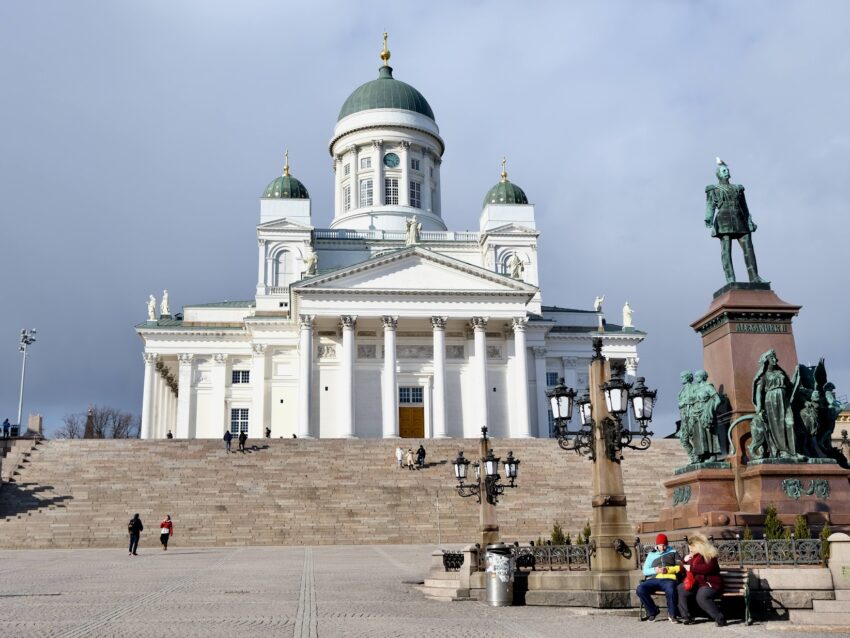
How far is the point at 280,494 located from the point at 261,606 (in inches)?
900

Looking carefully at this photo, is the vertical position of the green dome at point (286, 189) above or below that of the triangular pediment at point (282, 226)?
above

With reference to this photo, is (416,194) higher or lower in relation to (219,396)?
higher

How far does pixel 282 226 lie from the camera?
210ft

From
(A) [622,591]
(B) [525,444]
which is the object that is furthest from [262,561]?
(B) [525,444]

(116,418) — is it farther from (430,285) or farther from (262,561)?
(262,561)

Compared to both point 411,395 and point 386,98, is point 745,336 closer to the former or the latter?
point 411,395

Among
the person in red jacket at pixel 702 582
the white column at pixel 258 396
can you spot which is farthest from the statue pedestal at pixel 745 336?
the white column at pixel 258 396

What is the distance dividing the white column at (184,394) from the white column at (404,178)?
2018cm

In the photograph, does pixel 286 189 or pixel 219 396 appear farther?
pixel 286 189

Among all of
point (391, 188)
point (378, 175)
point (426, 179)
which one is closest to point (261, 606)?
point (378, 175)

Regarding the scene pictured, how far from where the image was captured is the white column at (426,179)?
71.9 meters

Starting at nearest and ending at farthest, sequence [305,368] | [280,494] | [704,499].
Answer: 1. [704,499]
2. [280,494]
3. [305,368]

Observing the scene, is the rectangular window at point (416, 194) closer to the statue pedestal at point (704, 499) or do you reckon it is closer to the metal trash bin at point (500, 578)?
the statue pedestal at point (704, 499)

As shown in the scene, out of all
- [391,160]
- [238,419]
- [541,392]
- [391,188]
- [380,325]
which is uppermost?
[391,160]
